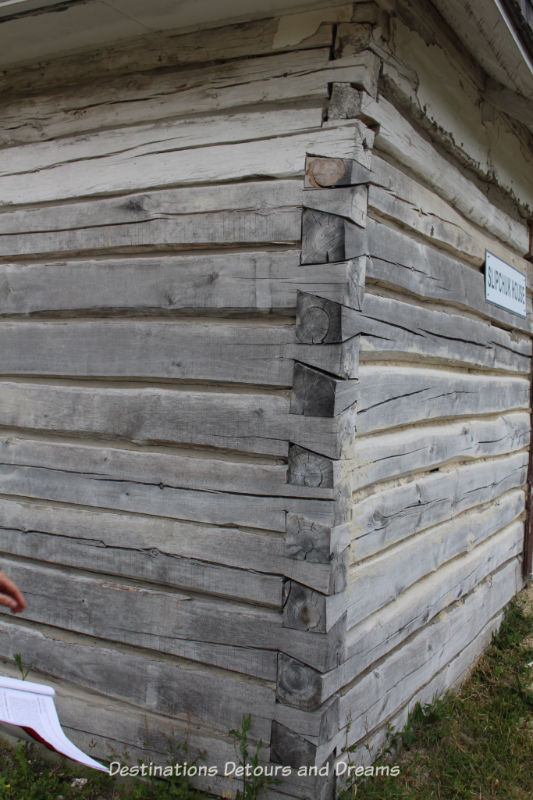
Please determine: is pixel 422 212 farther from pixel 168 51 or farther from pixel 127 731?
pixel 127 731

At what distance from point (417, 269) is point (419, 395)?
1.92 ft

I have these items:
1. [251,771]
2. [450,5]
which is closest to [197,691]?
[251,771]

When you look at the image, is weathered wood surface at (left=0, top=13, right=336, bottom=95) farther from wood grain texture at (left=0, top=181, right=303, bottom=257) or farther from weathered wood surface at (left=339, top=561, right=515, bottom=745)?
weathered wood surface at (left=339, top=561, right=515, bottom=745)

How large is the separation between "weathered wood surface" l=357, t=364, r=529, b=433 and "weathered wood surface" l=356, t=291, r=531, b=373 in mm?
83

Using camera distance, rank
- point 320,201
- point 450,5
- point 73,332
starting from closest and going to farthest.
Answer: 1. point 320,201
2. point 450,5
3. point 73,332

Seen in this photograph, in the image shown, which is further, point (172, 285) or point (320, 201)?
point (172, 285)

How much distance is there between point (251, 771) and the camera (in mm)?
2447

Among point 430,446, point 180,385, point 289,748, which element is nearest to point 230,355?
point 180,385

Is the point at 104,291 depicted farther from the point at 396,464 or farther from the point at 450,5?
the point at 450,5

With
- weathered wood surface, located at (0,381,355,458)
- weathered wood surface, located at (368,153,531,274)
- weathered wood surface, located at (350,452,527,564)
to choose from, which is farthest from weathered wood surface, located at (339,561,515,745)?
weathered wood surface, located at (368,153,531,274)

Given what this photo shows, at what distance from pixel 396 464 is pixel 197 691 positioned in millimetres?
1254

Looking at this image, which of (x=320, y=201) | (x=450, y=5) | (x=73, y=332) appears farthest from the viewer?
(x=73, y=332)

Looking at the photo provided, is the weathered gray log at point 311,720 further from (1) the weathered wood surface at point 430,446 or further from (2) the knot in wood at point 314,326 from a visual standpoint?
(2) the knot in wood at point 314,326

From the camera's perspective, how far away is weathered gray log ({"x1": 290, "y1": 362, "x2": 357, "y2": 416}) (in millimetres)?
2373
